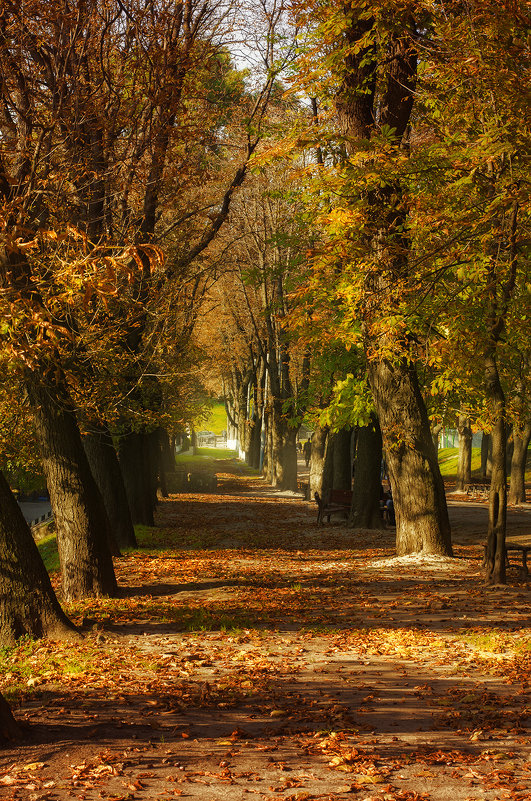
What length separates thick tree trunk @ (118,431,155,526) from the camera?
20.5 meters

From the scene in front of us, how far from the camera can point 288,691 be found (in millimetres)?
6938

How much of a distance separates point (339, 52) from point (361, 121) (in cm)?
177

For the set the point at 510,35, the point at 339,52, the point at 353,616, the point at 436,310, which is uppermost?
the point at 339,52

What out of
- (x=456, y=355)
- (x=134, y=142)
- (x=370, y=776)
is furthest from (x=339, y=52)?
(x=370, y=776)

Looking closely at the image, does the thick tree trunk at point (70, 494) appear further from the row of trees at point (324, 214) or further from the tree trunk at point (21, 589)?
the tree trunk at point (21, 589)

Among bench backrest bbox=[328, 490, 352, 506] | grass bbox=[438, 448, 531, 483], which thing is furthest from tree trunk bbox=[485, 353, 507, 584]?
grass bbox=[438, 448, 531, 483]

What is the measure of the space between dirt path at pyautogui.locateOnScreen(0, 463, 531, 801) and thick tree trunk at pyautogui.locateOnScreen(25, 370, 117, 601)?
627mm

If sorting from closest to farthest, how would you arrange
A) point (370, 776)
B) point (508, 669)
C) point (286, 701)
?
point (370, 776) → point (286, 701) → point (508, 669)

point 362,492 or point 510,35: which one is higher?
point 510,35

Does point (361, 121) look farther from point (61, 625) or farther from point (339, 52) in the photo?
point (61, 625)

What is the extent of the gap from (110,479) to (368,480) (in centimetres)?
708

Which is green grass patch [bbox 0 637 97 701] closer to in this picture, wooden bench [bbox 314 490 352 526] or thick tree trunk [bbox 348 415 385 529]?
thick tree trunk [bbox 348 415 385 529]

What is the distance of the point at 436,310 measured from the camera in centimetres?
1127

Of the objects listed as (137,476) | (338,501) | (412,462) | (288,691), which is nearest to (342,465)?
(338,501)
